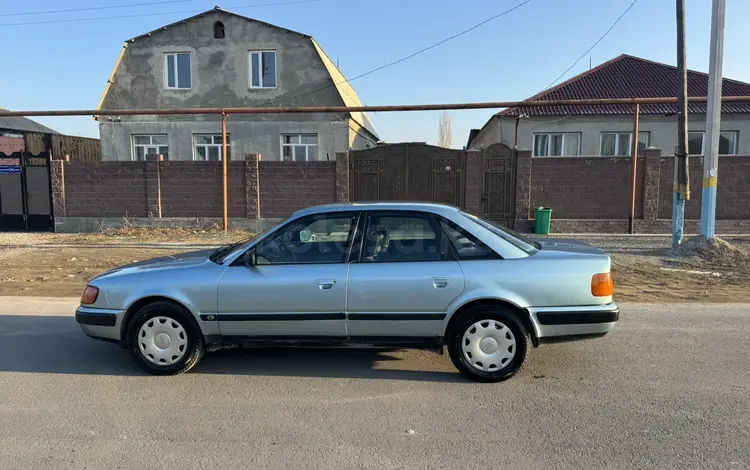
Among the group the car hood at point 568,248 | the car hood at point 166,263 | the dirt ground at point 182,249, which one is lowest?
the dirt ground at point 182,249

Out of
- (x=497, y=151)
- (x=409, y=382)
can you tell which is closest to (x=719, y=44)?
(x=497, y=151)

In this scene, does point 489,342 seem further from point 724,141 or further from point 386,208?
point 724,141

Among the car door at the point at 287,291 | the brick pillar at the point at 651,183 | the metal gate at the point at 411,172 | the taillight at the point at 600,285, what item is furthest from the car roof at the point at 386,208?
the brick pillar at the point at 651,183

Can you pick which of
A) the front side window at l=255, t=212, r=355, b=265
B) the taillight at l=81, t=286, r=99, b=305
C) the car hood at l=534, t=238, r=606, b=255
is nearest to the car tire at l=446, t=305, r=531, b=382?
the car hood at l=534, t=238, r=606, b=255

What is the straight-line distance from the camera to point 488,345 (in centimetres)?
410

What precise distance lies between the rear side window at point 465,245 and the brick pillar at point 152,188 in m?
12.8

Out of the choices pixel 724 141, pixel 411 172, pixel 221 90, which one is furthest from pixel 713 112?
pixel 221 90

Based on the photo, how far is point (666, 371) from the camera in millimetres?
4348

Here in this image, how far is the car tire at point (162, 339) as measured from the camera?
4309 mm

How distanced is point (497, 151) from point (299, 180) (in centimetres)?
580

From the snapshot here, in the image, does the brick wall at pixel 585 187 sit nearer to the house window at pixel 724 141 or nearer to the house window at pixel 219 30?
the house window at pixel 724 141

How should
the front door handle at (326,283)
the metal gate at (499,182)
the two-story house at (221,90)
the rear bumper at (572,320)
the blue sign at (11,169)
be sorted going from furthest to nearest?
1. the two-story house at (221,90)
2. the blue sign at (11,169)
3. the metal gate at (499,182)
4. the front door handle at (326,283)
5. the rear bumper at (572,320)

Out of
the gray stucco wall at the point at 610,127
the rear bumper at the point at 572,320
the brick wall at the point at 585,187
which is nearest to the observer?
the rear bumper at the point at 572,320

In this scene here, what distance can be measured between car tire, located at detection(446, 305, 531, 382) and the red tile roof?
1916 centimetres
